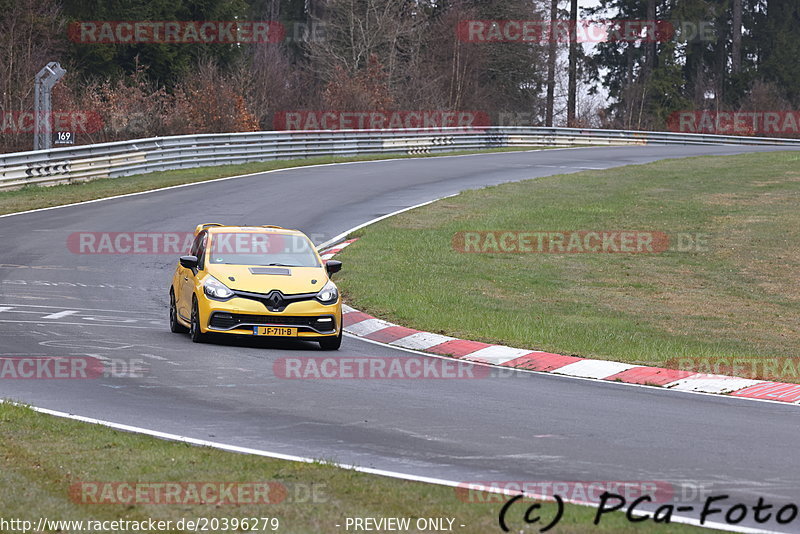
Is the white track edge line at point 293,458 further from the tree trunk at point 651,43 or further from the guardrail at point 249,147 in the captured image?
the tree trunk at point 651,43

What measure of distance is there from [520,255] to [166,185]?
1288cm

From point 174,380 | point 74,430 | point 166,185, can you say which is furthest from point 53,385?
point 166,185

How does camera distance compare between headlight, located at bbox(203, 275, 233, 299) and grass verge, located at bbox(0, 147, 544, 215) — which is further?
grass verge, located at bbox(0, 147, 544, 215)

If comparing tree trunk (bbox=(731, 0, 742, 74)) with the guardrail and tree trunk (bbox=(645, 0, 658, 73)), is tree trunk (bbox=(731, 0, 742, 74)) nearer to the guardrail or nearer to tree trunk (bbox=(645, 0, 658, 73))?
tree trunk (bbox=(645, 0, 658, 73))

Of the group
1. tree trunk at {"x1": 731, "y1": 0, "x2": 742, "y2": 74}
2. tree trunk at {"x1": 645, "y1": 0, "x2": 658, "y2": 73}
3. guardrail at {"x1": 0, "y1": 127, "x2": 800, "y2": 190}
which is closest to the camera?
guardrail at {"x1": 0, "y1": 127, "x2": 800, "y2": 190}

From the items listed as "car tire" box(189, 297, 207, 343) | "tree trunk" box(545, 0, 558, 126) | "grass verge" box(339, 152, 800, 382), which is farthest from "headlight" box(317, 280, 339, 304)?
"tree trunk" box(545, 0, 558, 126)

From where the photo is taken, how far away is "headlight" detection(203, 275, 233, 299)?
14203 millimetres

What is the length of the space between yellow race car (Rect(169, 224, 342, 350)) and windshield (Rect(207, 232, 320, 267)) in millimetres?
13

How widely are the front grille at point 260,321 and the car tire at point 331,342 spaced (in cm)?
18

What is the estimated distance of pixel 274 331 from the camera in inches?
558

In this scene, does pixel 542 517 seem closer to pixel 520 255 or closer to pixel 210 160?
pixel 520 255

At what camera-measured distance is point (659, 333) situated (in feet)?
51.0

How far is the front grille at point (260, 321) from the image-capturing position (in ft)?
46.4

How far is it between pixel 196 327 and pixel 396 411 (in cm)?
489
